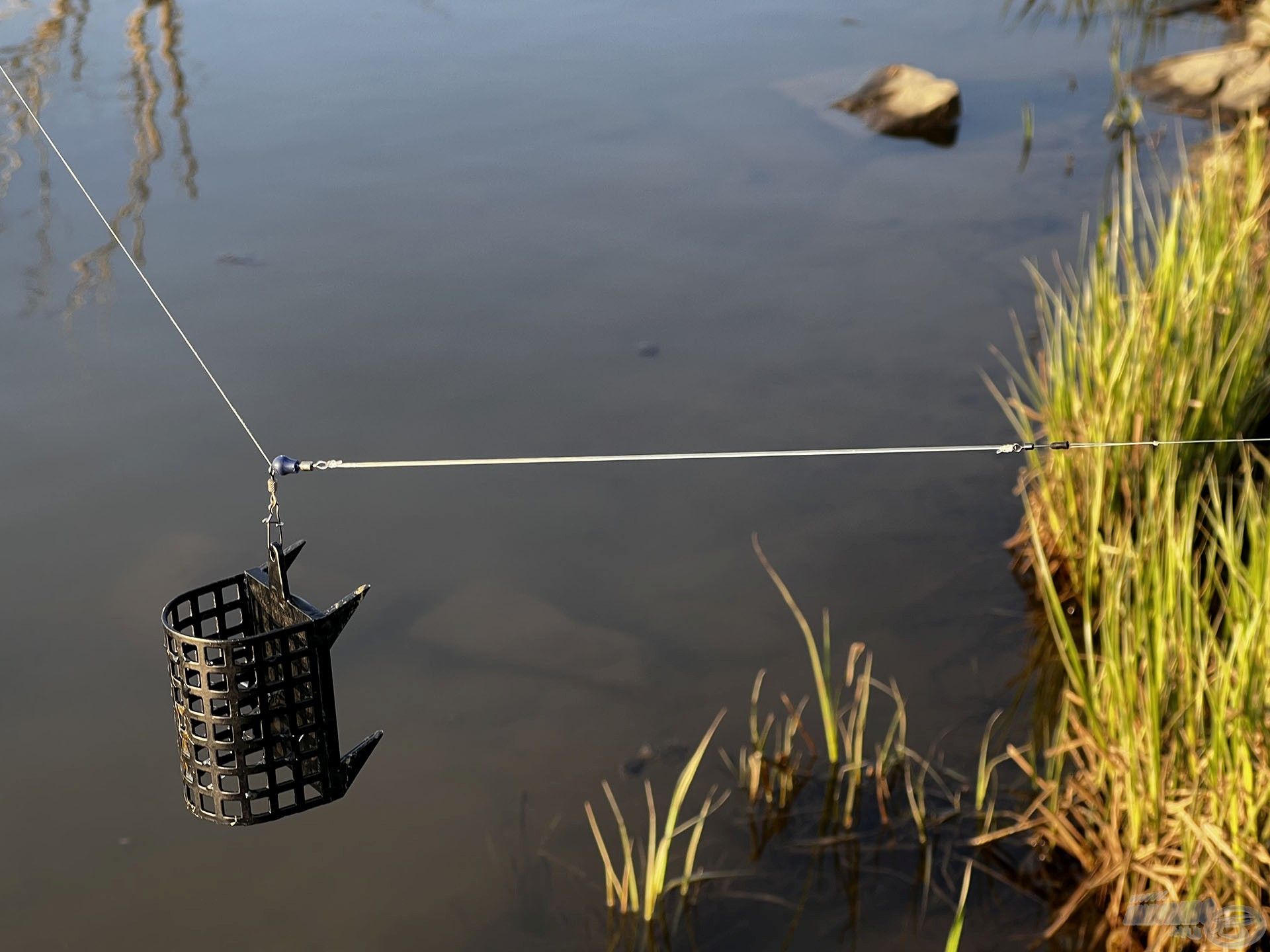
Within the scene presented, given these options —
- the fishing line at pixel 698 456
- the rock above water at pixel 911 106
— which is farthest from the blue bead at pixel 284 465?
the rock above water at pixel 911 106

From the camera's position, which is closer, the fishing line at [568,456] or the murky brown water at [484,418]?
the fishing line at [568,456]

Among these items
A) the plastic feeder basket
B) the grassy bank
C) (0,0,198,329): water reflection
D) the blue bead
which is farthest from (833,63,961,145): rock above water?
the blue bead

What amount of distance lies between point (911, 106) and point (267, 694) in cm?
588

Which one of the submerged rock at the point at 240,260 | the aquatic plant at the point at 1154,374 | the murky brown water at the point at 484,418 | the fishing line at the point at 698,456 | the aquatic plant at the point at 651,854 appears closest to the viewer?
the fishing line at the point at 698,456

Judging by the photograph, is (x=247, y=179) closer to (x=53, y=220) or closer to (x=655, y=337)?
(x=53, y=220)

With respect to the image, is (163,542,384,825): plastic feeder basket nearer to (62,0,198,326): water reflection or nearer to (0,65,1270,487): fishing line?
(0,65,1270,487): fishing line

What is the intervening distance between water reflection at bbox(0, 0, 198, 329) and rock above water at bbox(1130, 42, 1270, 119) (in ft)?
17.0

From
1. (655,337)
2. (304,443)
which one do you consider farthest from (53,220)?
(655,337)

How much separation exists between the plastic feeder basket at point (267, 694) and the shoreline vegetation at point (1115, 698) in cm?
86

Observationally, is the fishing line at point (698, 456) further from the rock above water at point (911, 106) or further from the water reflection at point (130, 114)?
the rock above water at point (911, 106)

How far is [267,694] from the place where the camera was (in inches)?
88.2

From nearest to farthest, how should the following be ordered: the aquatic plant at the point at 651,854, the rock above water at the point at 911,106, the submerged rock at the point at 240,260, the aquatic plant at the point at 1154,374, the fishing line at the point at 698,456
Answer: the fishing line at the point at 698,456
the aquatic plant at the point at 651,854
the aquatic plant at the point at 1154,374
the submerged rock at the point at 240,260
the rock above water at the point at 911,106

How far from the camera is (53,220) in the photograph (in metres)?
6.10

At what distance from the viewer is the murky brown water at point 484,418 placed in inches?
130
